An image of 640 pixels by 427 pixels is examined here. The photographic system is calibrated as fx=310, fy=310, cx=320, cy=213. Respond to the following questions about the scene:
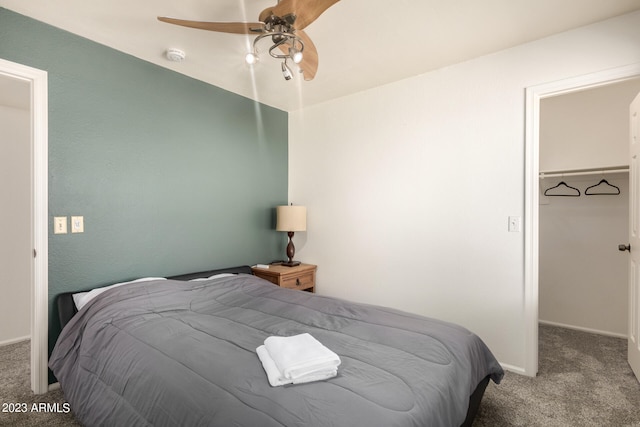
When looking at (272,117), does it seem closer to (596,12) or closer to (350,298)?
(350,298)

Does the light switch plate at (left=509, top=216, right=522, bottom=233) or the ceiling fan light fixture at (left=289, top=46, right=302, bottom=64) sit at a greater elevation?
the ceiling fan light fixture at (left=289, top=46, right=302, bottom=64)

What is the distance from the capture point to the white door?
7.11 ft

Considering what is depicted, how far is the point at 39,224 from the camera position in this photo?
6.69ft

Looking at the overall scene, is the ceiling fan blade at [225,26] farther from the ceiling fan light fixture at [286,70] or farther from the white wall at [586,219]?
the white wall at [586,219]

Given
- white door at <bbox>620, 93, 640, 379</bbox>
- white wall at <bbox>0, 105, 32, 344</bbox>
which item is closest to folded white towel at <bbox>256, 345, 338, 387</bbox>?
white door at <bbox>620, 93, 640, 379</bbox>

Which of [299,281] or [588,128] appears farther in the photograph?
[299,281]

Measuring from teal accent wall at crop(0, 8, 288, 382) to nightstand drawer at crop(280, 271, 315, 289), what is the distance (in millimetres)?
498

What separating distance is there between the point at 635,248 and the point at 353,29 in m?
2.53

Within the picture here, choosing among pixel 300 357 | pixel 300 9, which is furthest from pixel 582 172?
pixel 300 357

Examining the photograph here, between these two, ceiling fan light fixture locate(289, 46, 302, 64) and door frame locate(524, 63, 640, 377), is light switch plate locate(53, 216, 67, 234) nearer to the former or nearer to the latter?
ceiling fan light fixture locate(289, 46, 302, 64)

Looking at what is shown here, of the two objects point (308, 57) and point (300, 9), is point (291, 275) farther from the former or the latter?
point (300, 9)

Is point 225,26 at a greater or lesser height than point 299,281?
greater

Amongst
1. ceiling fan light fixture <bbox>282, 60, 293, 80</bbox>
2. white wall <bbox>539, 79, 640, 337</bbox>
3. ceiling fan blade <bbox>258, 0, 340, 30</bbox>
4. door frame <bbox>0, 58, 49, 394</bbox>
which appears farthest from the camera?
white wall <bbox>539, 79, 640, 337</bbox>

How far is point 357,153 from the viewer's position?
328 cm
